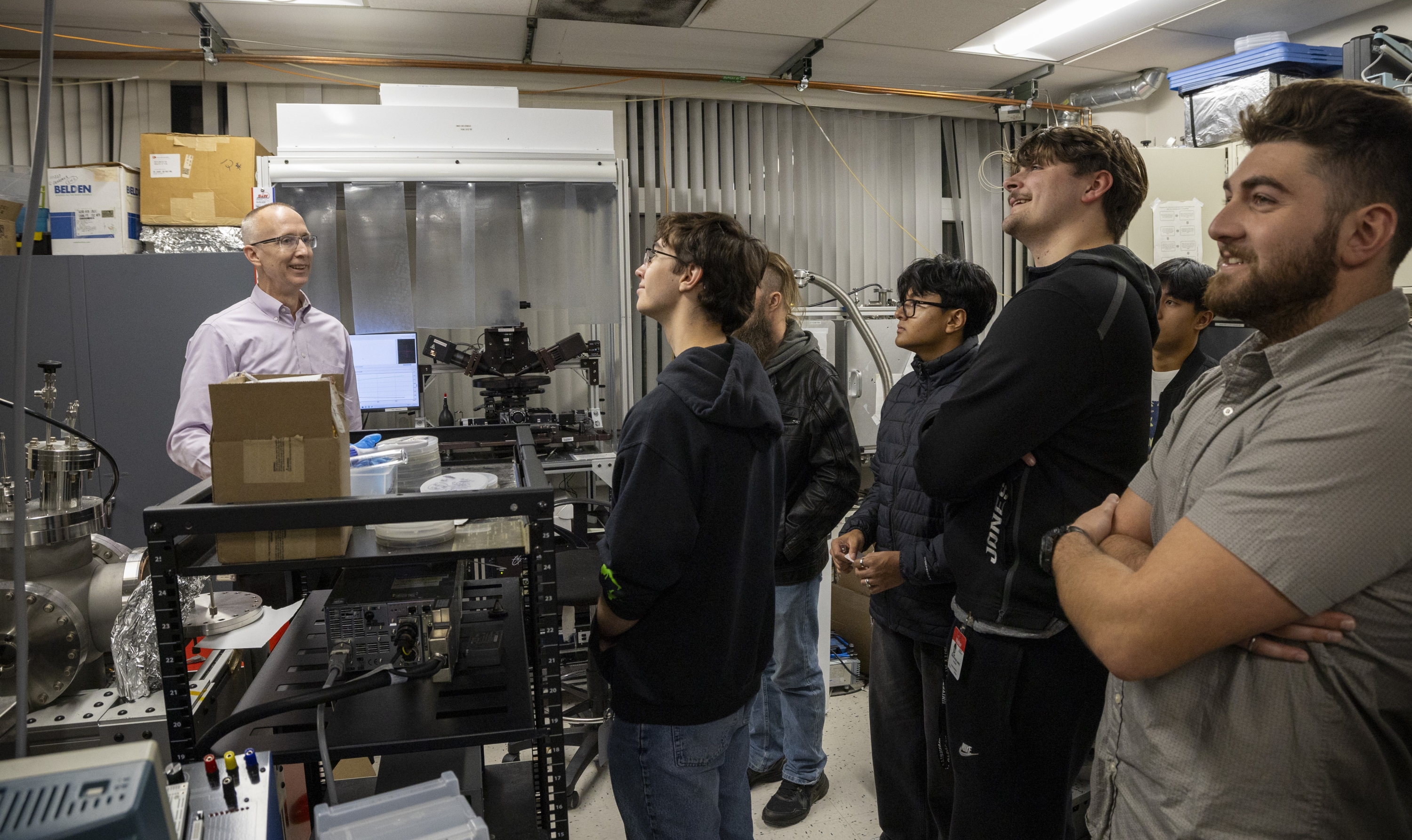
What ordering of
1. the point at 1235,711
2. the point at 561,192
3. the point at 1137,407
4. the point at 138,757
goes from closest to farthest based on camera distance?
1. the point at 138,757
2. the point at 1235,711
3. the point at 1137,407
4. the point at 561,192

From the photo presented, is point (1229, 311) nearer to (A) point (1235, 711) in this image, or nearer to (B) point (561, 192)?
(A) point (1235, 711)

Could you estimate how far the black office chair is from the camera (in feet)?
5.95

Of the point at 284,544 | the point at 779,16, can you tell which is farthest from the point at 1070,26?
the point at 284,544

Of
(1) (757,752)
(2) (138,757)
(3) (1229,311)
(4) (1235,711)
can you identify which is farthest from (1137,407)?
(1) (757,752)

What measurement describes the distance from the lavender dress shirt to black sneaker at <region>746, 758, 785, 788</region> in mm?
1518

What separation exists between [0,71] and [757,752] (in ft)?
15.0

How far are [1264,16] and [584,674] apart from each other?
4128mm

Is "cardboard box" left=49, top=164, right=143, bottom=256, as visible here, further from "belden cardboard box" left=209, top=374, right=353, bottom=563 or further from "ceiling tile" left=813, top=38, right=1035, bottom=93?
"ceiling tile" left=813, top=38, right=1035, bottom=93

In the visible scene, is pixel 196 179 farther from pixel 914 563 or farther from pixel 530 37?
pixel 914 563

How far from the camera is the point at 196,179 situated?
337 centimetres

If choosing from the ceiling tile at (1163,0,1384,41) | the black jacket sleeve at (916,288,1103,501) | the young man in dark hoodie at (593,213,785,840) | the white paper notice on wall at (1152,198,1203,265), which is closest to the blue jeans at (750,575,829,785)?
the young man in dark hoodie at (593,213,785,840)

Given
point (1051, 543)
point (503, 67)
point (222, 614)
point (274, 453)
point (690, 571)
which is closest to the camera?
point (274, 453)

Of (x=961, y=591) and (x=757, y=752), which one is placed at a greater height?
(x=961, y=591)

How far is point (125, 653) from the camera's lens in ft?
4.05
